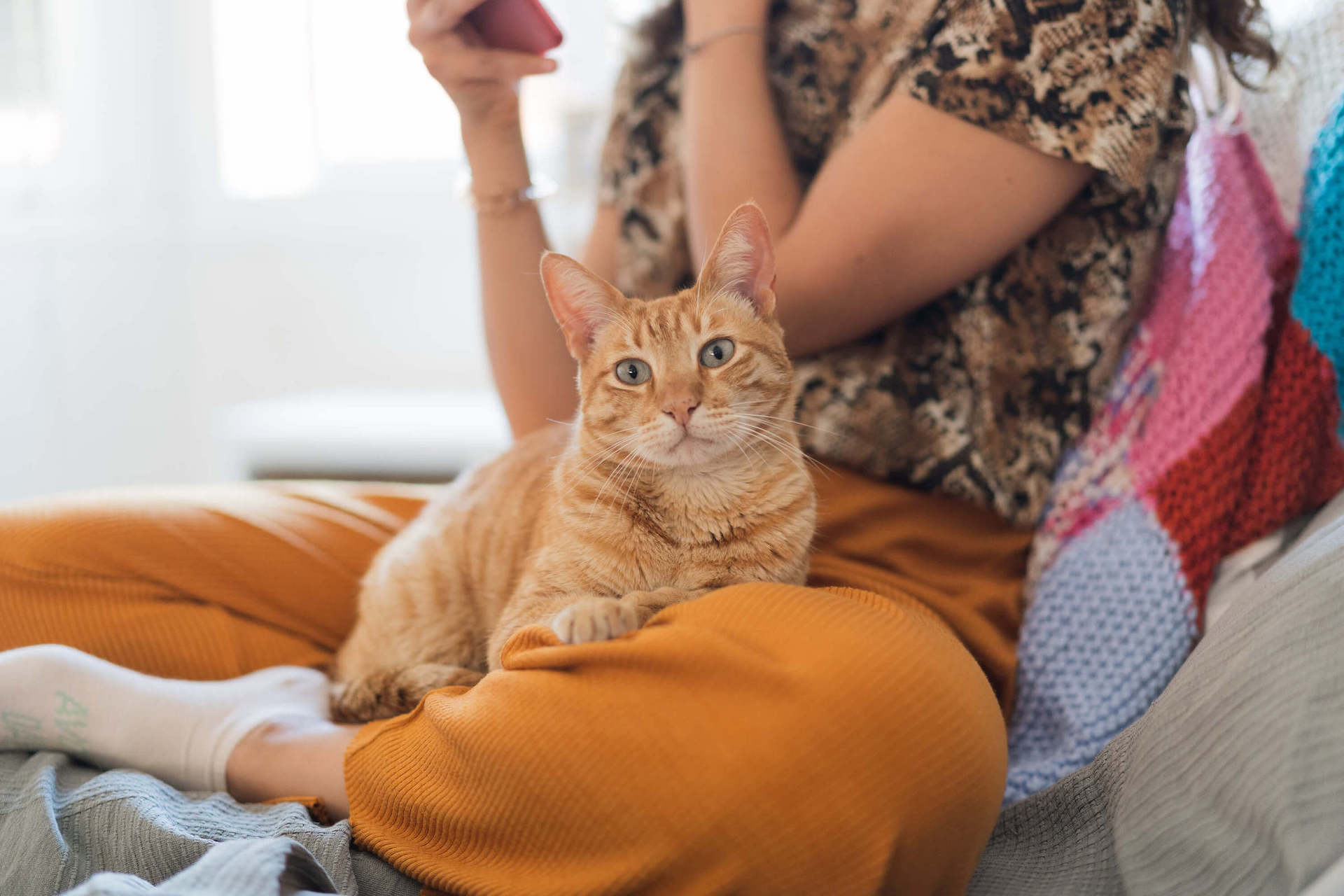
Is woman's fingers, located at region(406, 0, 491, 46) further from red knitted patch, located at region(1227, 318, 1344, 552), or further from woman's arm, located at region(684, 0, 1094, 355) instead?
red knitted patch, located at region(1227, 318, 1344, 552)

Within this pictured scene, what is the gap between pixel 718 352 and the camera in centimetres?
Answer: 93

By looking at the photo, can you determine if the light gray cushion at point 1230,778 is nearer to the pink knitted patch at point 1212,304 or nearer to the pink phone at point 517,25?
the pink knitted patch at point 1212,304

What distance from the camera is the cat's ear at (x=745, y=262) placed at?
88cm

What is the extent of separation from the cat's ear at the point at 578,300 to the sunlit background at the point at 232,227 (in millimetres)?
1685

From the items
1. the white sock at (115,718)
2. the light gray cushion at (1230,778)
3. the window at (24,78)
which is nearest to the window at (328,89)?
the window at (24,78)

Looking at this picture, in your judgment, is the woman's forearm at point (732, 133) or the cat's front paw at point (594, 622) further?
the woman's forearm at point (732, 133)

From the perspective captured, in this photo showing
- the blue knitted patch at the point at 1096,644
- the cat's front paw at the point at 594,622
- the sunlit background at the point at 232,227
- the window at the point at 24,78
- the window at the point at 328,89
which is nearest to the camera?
the cat's front paw at the point at 594,622

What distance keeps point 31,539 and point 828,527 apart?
0.92 meters

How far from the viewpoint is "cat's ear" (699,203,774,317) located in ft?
2.88

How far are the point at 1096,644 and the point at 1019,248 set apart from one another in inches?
18.4

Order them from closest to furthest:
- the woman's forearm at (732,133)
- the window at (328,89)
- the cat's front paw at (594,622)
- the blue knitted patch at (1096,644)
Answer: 1. the cat's front paw at (594,622)
2. the blue knitted patch at (1096,644)
3. the woman's forearm at (732,133)
4. the window at (328,89)

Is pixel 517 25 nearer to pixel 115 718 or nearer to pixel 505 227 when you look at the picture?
pixel 505 227

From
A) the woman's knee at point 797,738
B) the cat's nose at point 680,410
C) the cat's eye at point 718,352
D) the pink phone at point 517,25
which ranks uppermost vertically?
the pink phone at point 517,25

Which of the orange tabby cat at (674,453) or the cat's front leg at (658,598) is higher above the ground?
the orange tabby cat at (674,453)
